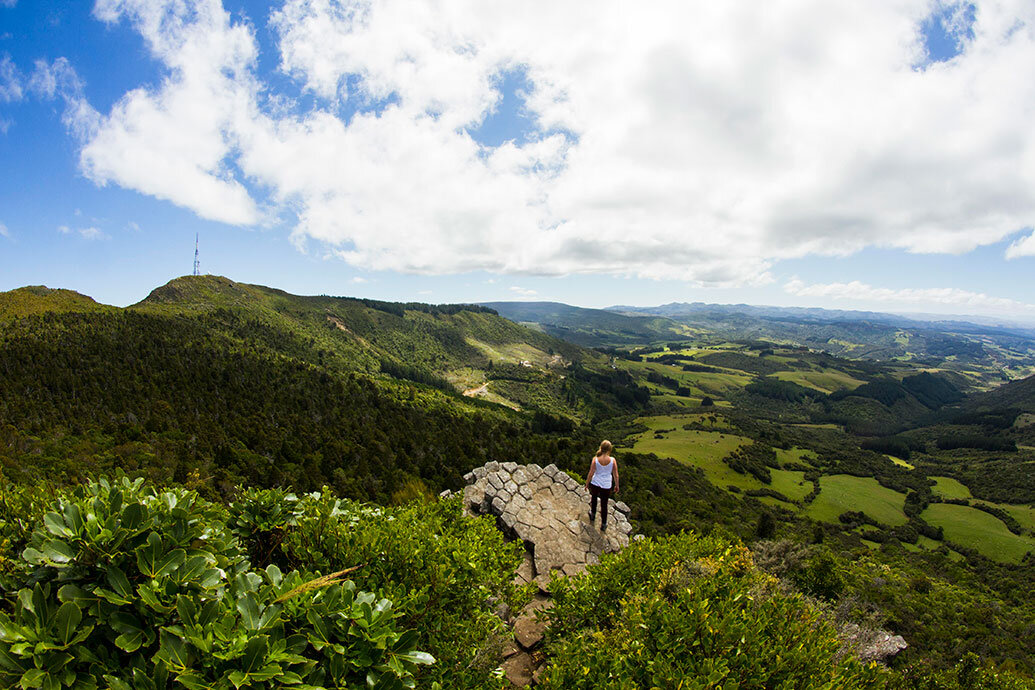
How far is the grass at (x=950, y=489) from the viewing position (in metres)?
108

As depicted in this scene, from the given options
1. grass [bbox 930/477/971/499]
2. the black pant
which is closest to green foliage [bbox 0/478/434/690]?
the black pant

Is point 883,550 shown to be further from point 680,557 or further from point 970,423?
point 970,423

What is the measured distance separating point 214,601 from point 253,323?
601ft

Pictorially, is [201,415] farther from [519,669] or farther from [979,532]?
[979,532]

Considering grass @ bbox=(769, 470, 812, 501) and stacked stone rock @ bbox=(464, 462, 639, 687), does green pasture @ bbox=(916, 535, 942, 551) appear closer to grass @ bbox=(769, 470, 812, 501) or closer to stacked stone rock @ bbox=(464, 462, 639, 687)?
grass @ bbox=(769, 470, 812, 501)

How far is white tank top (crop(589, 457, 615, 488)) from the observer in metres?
14.4

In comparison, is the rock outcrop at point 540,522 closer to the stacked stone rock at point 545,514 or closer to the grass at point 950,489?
the stacked stone rock at point 545,514

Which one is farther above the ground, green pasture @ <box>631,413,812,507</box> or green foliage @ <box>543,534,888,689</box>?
green foliage @ <box>543,534,888,689</box>

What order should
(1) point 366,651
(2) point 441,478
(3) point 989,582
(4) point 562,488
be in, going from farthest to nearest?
(3) point 989,582
(2) point 441,478
(4) point 562,488
(1) point 366,651

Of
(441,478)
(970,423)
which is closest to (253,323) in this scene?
(441,478)

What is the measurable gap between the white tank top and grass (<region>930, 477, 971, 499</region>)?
147311 millimetres

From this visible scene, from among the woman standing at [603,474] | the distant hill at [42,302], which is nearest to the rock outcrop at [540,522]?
the woman standing at [603,474]

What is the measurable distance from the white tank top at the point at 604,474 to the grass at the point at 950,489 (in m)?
147

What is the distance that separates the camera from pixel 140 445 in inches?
1892
